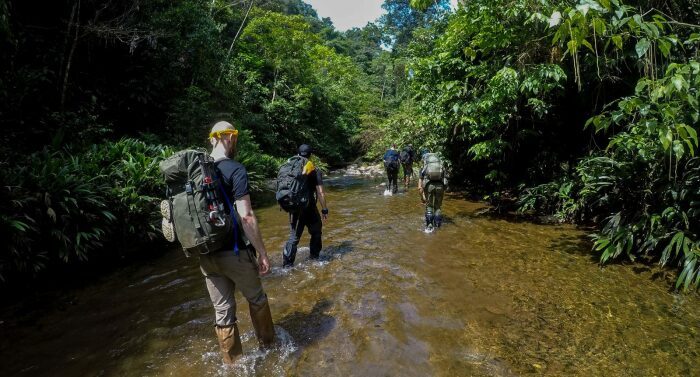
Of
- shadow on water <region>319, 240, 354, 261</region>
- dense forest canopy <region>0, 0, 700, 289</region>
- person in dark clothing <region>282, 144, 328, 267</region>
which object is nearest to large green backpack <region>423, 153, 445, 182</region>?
dense forest canopy <region>0, 0, 700, 289</region>

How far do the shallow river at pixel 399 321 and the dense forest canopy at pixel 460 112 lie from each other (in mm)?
983

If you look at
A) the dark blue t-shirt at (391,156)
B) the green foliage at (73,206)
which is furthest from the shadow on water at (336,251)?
the dark blue t-shirt at (391,156)

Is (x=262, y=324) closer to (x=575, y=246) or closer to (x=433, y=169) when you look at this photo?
(x=433, y=169)

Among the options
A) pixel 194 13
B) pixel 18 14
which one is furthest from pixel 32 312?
pixel 194 13

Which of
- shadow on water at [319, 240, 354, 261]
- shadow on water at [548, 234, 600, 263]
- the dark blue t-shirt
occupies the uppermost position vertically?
the dark blue t-shirt

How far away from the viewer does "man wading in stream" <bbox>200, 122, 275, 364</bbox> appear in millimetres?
3113

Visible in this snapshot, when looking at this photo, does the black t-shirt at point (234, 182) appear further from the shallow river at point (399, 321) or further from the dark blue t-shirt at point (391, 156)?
the dark blue t-shirt at point (391, 156)

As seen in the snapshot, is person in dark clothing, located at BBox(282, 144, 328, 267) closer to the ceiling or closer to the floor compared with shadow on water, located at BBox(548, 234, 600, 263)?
closer to the ceiling

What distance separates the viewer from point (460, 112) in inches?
369

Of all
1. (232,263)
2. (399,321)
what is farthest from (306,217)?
(232,263)

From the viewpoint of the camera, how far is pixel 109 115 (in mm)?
10992

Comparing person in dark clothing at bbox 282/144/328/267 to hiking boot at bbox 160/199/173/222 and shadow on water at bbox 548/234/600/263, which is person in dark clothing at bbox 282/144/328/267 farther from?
shadow on water at bbox 548/234/600/263

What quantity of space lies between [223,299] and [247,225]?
0.72 meters

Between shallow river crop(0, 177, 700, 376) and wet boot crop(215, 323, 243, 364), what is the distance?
0.09 metres
